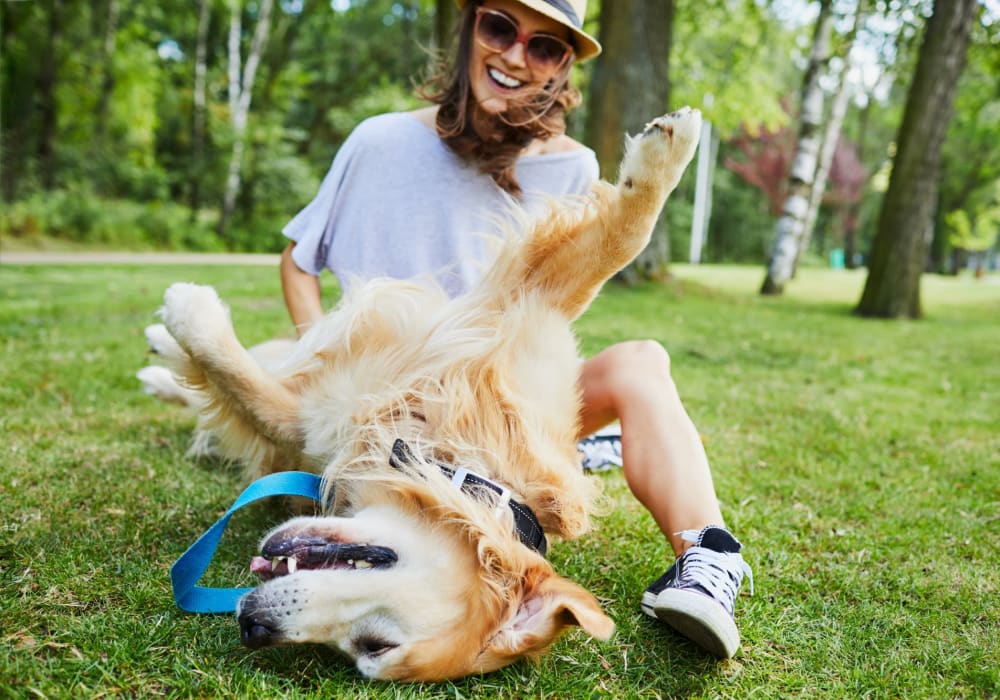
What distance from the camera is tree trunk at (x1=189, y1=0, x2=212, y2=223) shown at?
20078 mm

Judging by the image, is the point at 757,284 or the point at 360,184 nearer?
the point at 360,184

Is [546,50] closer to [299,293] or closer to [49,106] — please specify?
[299,293]

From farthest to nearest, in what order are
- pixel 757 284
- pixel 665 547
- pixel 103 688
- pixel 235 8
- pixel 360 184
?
pixel 235 8 < pixel 757 284 < pixel 360 184 < pixel 665 547 < pixel 103 688

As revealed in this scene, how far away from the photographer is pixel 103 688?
160 centimetres

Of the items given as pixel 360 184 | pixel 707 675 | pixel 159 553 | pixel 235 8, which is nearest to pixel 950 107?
pixel 360 184

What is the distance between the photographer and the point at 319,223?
3010mm

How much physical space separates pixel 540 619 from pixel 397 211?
6.01 ft

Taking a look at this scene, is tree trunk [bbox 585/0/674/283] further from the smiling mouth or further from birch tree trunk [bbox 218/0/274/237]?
birch tree trunk [bbox 218/0/274/237]

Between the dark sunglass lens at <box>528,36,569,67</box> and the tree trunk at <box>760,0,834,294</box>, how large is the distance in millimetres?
10739

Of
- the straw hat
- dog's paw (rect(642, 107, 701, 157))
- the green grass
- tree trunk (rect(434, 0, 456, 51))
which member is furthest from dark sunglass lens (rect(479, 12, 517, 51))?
tree trunk (rect(434, 0, 456, 51))

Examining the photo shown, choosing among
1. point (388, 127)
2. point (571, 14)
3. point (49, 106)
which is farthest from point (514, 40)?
point (49, 106)

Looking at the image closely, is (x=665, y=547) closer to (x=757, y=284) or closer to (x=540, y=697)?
(x=540, y=697)

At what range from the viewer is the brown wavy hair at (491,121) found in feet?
9.69

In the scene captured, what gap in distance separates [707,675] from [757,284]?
14.5m
